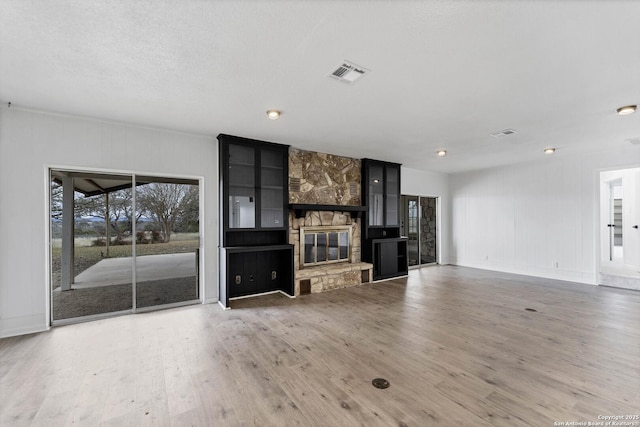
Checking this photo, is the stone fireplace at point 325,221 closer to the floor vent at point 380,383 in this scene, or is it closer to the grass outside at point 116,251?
the grass outside at point 116,251

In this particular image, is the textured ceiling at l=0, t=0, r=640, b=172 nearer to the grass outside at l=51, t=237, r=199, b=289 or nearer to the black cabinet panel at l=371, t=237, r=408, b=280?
the grass outside at l=51, t=237, r=199, b=289

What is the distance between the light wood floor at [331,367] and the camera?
6.45 ft

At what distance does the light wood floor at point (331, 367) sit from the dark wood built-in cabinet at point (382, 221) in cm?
201

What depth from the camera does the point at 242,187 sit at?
183 inches

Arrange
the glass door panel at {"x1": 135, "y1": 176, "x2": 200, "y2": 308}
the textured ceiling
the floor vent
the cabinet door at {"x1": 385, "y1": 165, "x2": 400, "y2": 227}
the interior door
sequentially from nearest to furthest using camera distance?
the textured ceiling → the floor vent → the glass door panel at {"x1": 135, "y1": 176, "x2": 200, "y2": 308} → the interior door → the cabinet door at {"x1": 385, "y1": 165, "x2": 400, "y2": 227}

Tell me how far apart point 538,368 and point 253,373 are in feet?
8.59

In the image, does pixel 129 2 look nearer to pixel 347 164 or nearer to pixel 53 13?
pixel 53 13

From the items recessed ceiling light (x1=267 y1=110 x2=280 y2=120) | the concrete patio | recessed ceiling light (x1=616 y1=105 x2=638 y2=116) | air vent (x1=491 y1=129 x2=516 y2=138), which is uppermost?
recessed ceiling light (x1=267 y1=110 x2=280 y2=120)

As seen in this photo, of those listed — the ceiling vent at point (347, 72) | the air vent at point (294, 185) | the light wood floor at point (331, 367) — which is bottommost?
the light wood floor at point (331, 367)

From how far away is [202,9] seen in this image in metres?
1.76

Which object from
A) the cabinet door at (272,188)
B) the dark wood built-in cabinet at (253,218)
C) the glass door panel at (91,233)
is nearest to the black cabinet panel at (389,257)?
the dark wood built-in cabinet at (253,218)

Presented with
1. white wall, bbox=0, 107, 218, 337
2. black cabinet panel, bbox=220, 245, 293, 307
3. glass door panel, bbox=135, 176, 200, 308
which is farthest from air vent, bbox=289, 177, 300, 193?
white wall, bbox=0, 107, 218, 337

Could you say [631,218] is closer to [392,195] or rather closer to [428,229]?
[428,229]

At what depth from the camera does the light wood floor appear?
6.45 feet
